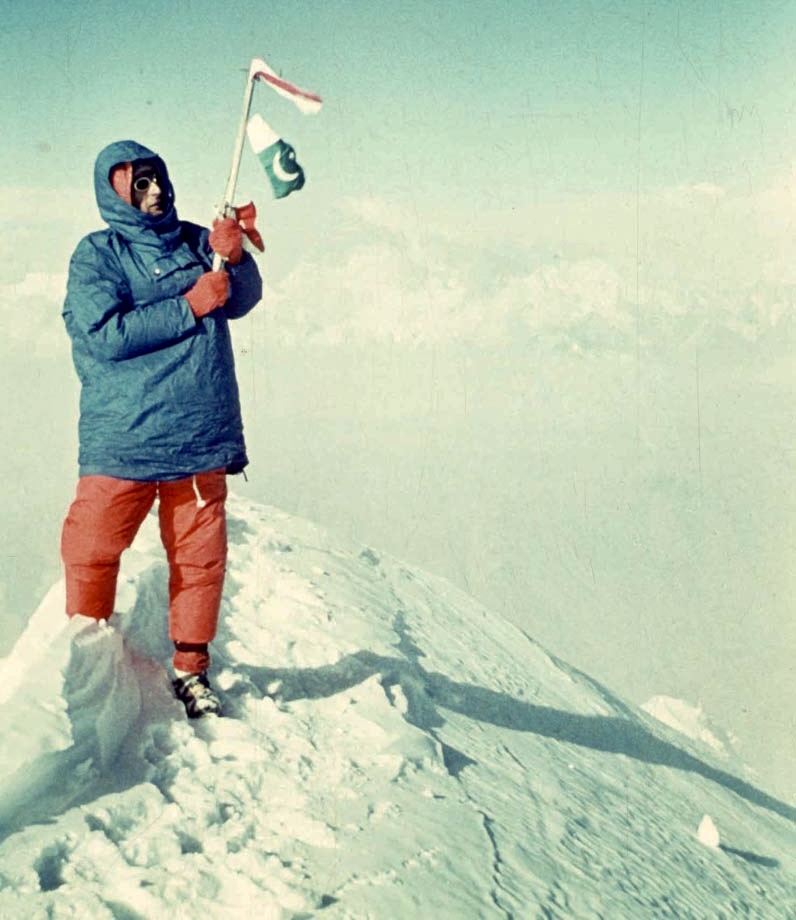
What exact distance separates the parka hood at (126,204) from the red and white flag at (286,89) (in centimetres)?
60

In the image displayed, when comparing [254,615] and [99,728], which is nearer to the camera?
[99,728]

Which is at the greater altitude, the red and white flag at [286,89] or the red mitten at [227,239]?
the red and white flag at [286,89]

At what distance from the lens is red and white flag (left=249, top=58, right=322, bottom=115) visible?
308 centimetres

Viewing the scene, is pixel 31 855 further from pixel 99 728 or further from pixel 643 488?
pixel 643 488

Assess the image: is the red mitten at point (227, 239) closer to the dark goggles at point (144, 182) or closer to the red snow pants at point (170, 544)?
the dark goggles at point (144, 182)

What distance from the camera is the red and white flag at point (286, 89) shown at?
308 cm

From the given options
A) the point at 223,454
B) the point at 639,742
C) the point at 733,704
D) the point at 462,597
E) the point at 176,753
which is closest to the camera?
the point at 176,753

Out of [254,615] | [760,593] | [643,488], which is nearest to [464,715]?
[254,615]

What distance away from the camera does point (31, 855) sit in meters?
1.90

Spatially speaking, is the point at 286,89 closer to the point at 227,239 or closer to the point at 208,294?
the point at 227,239

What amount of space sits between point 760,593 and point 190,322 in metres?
172

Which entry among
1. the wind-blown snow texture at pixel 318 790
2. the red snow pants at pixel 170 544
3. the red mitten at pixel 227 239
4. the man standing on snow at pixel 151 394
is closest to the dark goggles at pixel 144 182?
the man standing on snow at pixel 151 394

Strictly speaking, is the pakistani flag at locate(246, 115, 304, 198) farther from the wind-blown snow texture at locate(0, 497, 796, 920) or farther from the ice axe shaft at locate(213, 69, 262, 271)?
the wind-blown snow texture at locate(0, 497, 796, 920)

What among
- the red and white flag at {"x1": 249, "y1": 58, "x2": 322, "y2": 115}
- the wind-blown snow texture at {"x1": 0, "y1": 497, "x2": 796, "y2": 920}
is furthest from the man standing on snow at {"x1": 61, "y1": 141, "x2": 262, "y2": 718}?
the red and white flag at {"x1": 249, "y1": 58, "x2": 322, "y2": 115}
